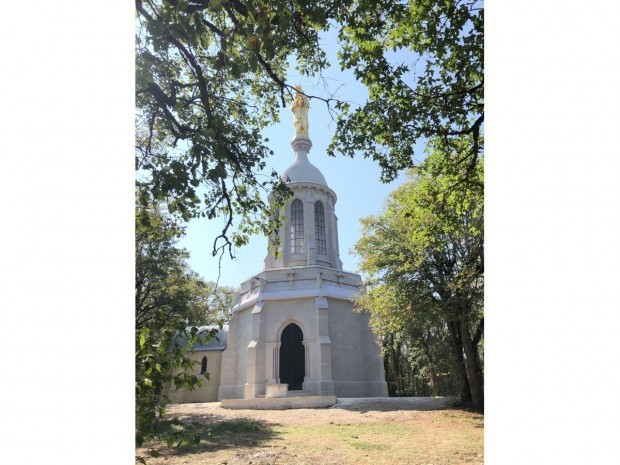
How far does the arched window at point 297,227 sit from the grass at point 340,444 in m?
12.2

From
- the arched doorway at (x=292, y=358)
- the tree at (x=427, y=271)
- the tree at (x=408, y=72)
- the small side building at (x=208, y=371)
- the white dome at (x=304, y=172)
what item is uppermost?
the white dome at (x=304, y=172)

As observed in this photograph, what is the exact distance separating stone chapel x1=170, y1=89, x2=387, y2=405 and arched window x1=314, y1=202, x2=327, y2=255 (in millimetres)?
92

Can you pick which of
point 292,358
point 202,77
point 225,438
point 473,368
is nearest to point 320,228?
point 292,358

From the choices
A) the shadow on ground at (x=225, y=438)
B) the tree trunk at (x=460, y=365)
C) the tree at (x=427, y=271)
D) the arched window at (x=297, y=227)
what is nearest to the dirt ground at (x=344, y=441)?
the shadow on ground at (x=225, y=438)

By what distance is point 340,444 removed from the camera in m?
6.50

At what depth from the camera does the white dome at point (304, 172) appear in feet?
70.8

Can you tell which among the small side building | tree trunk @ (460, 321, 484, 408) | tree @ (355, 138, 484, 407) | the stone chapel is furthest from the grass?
the small side building

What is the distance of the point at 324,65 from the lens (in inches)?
222

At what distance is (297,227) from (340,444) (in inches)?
599

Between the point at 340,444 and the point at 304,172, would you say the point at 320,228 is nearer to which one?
the point at 304,172

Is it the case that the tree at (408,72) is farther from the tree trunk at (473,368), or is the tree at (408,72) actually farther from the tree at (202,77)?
the tree trunk at (473,368)
